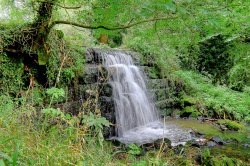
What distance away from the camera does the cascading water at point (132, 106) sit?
686cm

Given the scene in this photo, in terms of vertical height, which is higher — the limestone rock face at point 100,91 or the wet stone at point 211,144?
the limestone rock face at point 100,91

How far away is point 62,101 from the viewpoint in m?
5.79

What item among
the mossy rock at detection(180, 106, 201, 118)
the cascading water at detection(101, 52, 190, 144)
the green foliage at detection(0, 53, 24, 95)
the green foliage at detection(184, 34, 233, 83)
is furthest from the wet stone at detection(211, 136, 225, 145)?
the green foliage at detection(184, 34, 233, 83)

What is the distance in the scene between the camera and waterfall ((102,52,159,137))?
7.25 meters

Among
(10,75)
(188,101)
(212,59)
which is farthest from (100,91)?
(212,59)

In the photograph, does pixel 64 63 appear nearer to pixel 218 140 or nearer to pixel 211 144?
pixel 211 144

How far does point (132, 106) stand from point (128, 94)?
361 mm

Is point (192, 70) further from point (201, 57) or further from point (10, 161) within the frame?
point (10, 161)

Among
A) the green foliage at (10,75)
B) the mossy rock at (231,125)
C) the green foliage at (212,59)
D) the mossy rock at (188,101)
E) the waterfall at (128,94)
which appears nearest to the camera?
the green foliage at (10,75)

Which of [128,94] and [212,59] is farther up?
[212,59]

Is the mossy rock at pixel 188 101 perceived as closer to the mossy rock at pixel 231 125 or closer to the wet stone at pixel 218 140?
the mossy rock at pixel 231 125

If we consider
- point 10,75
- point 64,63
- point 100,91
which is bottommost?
point 100,91

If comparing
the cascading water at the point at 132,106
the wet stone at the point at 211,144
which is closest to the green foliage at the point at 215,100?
the cascading water at the point at 132,106

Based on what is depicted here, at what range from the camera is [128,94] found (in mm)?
7812
